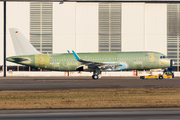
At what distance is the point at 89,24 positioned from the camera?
64.2m

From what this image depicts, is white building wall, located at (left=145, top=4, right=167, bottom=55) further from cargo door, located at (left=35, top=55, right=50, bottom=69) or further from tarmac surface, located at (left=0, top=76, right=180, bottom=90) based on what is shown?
cargo door, located at (left=35, top=55, right=50, bottom=69)

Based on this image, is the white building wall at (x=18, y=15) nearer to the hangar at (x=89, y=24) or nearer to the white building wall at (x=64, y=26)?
the hangar at (x=89, y=24)

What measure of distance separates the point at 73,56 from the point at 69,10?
1714 centimetres

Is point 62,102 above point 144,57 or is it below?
below

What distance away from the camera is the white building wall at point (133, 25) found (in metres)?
64.4

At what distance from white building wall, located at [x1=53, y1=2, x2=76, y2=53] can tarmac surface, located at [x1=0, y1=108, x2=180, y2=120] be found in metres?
47.2

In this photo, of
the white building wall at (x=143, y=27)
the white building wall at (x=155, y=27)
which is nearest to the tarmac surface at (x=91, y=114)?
the white building wall at (x=143, y=27)

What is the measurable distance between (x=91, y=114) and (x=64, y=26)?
1955 inches

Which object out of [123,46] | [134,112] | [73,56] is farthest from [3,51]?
[134,112]

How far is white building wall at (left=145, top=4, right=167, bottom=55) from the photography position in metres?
64.8

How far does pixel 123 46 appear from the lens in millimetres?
64688

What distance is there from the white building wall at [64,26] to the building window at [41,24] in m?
1.16

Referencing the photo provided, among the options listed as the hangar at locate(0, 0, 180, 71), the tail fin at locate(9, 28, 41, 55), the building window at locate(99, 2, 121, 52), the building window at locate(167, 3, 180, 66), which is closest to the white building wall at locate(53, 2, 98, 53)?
the hangar at locate(0, 0, 180, 71)

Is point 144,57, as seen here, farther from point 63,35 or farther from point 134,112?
point 134,112
